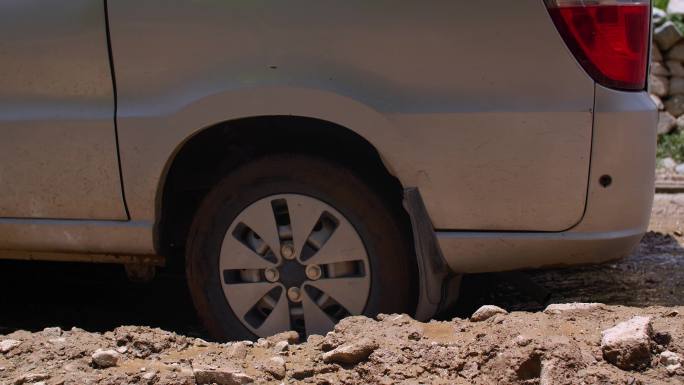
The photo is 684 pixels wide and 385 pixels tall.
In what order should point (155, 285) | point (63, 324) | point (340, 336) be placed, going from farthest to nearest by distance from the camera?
1. point (155, 285)
2. point (63, 324)
3. point (340, 336)

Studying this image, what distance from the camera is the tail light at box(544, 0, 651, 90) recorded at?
118 inches

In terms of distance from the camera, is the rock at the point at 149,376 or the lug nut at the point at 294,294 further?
the lug nut at the point at 294,294

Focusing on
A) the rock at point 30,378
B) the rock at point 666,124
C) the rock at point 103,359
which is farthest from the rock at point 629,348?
the rock at point 666,124

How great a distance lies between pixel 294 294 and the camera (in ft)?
11.0

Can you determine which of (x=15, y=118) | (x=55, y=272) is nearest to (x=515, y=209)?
(x=15, y=118)

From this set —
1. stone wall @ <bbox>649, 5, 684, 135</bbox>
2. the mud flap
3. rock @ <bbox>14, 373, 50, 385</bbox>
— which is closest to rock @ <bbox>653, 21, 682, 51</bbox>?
stone wall @ <bbox>649, 5, 684, 135</bbox>

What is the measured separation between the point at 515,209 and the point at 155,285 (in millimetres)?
2371

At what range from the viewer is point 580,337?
113 inches

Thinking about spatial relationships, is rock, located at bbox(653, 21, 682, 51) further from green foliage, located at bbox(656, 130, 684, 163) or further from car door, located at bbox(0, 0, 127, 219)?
car door, located at bbox(0, 0, 127, 219)

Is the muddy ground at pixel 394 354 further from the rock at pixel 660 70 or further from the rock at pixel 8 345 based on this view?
the rock at pixel 660 70

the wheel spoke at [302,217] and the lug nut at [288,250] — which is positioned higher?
the wheel spoke at [302,217]

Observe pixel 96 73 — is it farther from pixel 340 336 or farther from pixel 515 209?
pixel 515 209

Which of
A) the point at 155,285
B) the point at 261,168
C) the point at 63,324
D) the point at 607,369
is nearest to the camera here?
the point at 607,369

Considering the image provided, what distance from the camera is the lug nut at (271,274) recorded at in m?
3.37
